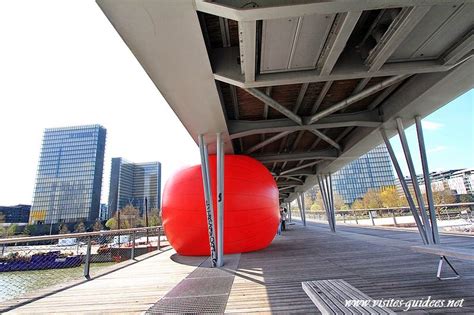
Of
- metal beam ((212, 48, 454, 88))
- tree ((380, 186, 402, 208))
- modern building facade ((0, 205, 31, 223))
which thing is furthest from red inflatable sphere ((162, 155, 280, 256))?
modern building facade ((0, 205, 31, 223))

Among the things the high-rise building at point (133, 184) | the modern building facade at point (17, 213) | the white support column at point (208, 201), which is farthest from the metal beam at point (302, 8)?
the modern building facade at point (17, 213)

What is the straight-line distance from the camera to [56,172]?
8431cm

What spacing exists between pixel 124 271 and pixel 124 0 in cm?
674

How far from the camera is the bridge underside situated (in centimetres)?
318

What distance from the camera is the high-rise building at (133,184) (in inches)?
3708

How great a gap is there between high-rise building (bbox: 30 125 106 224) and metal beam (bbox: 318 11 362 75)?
87024 mm

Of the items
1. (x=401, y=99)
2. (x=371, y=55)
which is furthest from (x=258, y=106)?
(x=401, y=99)

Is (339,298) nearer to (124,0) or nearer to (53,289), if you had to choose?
(124,0)

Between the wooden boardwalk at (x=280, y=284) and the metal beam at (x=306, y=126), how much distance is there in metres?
4.27

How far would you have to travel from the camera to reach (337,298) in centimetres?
236

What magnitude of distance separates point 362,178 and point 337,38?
109 metres

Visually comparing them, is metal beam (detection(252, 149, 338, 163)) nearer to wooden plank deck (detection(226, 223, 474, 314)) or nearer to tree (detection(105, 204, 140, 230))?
wooden plank deck (detection(226, 223, 474, 314))

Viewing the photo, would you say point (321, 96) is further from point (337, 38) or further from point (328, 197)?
point (328, 197)

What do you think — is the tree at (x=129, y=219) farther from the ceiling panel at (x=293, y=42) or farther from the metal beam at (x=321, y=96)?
the ceiling panel at (x=293, y=42)
